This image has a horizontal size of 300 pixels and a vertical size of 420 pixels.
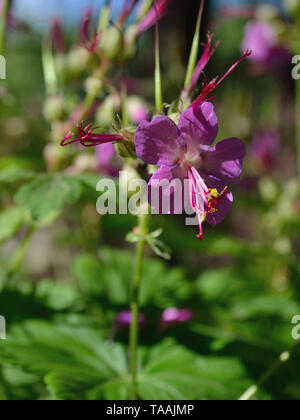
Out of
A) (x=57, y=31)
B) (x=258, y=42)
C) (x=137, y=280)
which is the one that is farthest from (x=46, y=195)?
(x=258, y=42)

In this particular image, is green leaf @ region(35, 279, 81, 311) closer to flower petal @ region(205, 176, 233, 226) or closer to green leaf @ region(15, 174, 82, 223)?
green leaf @ region(15, 174, 82, 223)

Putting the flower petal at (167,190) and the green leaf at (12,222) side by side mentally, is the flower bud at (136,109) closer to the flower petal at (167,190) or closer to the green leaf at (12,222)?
the green leaf at (12,222)

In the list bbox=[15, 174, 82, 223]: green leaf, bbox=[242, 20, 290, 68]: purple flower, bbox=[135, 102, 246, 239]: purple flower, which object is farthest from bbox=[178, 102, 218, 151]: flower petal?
bbox=[242, 20, 290, 68]: purple flower

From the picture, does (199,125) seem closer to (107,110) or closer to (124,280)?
(107,110)

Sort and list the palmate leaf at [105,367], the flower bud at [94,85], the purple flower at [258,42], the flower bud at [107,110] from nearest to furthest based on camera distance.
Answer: the palmate leaf at [105,367], the flower bud at [107,110], the flower bud at [94,85], the purple flower at [258,42]

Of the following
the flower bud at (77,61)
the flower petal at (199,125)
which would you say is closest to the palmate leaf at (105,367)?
the flower petal at (199,125)

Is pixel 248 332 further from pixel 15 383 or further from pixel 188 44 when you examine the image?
pixel 188 44
